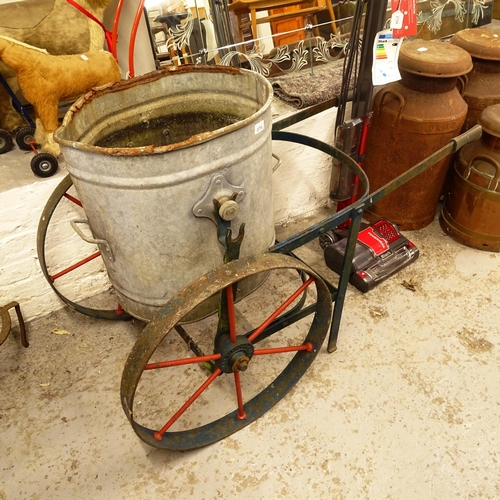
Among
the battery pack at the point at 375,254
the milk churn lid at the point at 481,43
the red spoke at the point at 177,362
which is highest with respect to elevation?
the milk churn lid at the point at 481,43

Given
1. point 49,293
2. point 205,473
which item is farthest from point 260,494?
point 49,293

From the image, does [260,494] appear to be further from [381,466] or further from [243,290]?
[243,290]

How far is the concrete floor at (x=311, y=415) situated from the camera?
1.37 meters

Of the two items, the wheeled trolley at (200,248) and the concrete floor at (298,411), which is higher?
the wheeled trolley at (200,248)

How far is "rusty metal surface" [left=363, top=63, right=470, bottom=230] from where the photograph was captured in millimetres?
1898

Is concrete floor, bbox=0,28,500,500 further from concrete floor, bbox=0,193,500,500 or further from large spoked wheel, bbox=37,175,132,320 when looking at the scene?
large spoked wheel, bbox=37,175,132,320

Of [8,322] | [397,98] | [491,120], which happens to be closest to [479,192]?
[491,120]

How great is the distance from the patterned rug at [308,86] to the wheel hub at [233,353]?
127 cm

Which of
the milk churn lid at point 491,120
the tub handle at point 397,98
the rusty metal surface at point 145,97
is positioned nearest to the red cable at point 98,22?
the rusty metal surface at point 145,97

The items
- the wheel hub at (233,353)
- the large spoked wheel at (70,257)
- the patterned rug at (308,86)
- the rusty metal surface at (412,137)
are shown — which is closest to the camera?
the wheel hub at (233,353)

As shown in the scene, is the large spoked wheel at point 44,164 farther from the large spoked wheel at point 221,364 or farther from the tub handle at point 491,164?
the tub handle at point 491,164

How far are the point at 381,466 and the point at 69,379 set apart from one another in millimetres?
1224

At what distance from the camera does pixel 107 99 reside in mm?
1317

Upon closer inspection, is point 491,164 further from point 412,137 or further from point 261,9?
point 261,9
